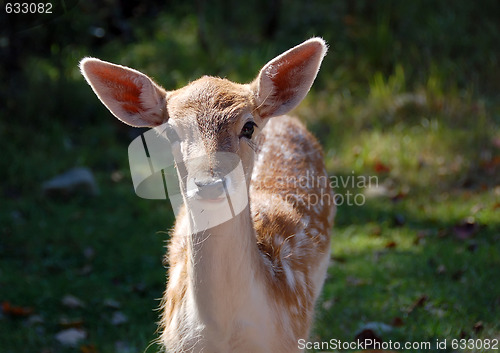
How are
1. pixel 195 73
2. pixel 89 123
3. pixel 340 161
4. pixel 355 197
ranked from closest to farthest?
pixel 355 197
pixel 340 161
pixel 89 123
pixel 195 73

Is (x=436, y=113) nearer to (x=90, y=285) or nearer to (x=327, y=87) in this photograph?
(x=327, y=87)

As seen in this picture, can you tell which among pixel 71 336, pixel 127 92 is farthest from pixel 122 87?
pixel 71 336

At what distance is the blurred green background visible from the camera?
506 cm

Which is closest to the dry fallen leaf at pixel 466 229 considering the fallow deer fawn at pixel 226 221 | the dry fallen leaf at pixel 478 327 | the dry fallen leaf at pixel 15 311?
the dry fallen leaf at pixel 478 327

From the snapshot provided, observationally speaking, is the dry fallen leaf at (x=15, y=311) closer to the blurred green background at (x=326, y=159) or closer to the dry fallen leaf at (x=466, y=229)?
the blurred green background at (x=326, y=159)

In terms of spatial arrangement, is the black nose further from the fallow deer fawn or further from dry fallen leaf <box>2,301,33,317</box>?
dry fallen leaf <box>2,301,33,317</box>

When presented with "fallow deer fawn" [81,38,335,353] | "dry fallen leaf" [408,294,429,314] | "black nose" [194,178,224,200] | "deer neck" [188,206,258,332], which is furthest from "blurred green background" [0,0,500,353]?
"black nose" [194,178,224,200]

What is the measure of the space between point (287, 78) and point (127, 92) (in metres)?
0.79

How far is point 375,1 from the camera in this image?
930 cm

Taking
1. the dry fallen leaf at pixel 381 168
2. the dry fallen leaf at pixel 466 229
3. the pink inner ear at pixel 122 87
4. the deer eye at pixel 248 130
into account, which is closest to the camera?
the deer eye at pixel 248 130

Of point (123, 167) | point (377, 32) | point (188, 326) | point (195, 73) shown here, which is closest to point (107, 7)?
point (195, 73)

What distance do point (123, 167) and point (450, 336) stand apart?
4.28 metres

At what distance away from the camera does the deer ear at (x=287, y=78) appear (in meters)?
3.50

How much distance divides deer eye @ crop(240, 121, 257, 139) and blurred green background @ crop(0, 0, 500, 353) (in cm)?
183
